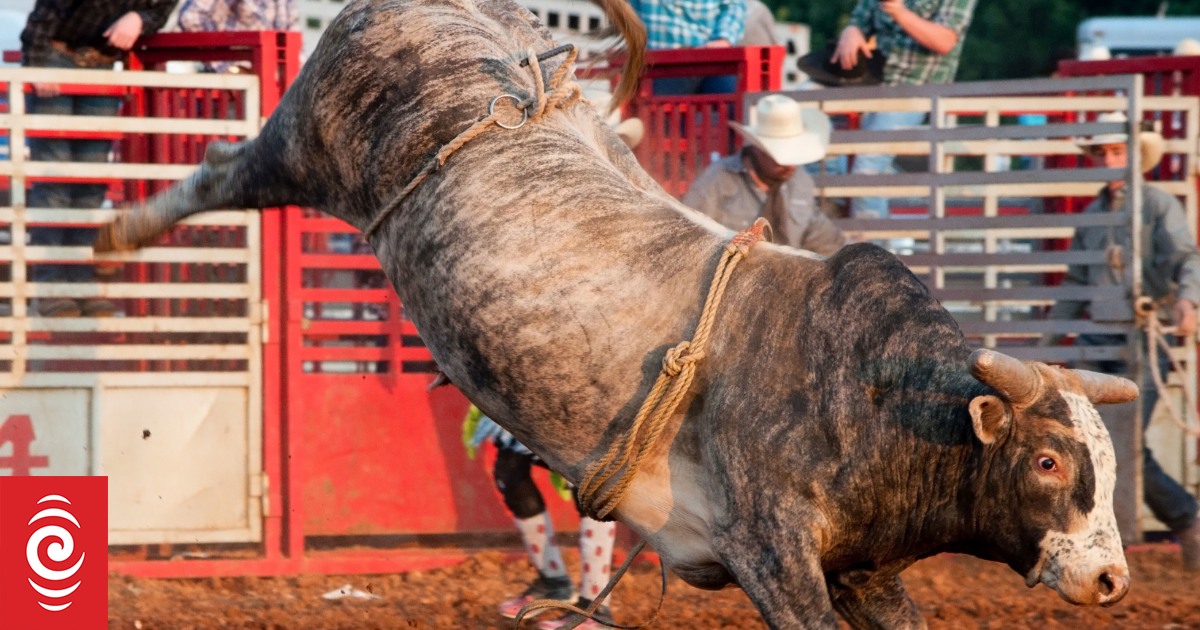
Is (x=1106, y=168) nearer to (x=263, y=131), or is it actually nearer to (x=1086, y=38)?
(x=263, y=131)

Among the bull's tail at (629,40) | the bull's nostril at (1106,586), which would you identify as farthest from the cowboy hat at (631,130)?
the bull's nostril at (1106,586)

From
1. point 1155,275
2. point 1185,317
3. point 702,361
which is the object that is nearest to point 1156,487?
point 1185,317

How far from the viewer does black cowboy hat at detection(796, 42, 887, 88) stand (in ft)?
24.5

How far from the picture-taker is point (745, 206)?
6137mm

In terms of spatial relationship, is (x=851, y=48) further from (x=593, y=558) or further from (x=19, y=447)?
(x=19, y=447)

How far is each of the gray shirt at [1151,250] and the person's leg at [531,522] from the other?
2.57m

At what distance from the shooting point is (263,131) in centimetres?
467

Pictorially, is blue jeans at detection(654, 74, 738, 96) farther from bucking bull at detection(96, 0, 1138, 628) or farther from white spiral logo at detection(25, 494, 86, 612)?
white spiral logo at detection(25, 494, 86, 612)

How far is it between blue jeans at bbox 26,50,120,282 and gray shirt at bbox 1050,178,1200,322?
426 centimetres

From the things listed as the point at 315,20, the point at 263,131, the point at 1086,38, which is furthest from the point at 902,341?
the point at 1086,38

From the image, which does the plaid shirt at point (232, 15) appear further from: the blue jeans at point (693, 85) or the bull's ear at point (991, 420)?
the bull's ear at point (991, 420)

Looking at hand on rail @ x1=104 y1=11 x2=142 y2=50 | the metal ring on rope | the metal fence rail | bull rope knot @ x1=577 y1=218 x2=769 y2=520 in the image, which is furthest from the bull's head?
hand on rail @ x1=104 y1=11 x2=142 y2=50

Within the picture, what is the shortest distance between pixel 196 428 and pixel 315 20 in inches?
221

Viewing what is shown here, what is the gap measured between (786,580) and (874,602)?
475 millimetres
